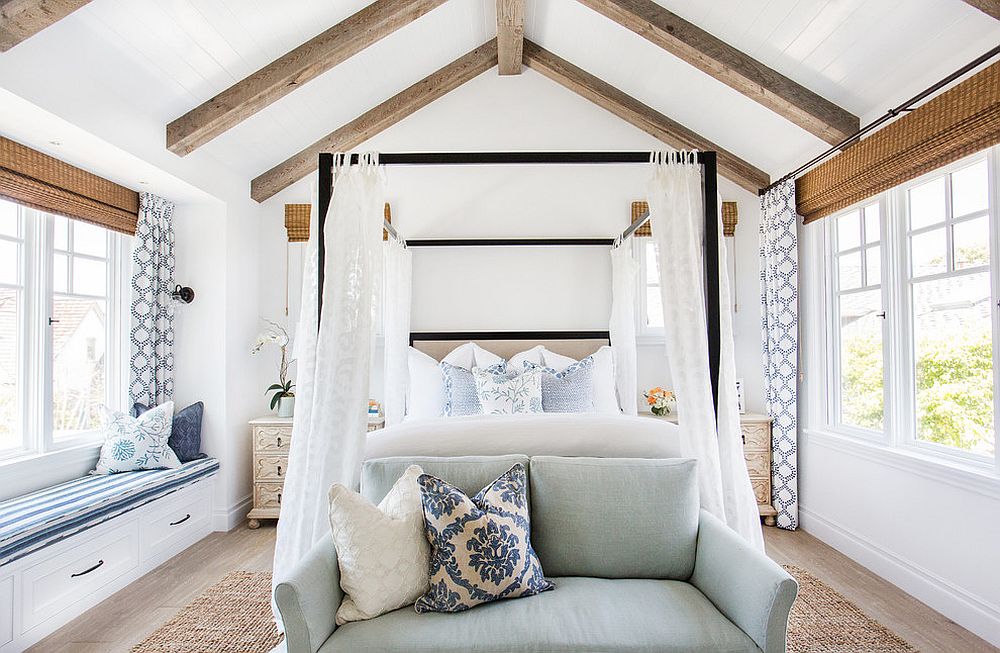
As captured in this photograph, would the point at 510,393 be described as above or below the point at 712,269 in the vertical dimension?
below

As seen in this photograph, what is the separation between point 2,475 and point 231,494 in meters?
1.40

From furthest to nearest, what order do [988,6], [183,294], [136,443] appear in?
1. [183,294]
2. [136,443]
3. [988,6]

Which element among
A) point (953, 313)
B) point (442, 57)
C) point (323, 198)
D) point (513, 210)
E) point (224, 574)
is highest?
point (442, 57)

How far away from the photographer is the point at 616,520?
2.12m

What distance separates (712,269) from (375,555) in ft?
5.69

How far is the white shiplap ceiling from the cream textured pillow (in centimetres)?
219

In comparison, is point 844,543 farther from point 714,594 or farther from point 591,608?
point 591,608

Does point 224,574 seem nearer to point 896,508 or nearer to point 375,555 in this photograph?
point 375,555

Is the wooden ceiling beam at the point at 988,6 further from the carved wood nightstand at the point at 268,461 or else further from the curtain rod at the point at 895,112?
the carved wood nightstand at the point at 268,461

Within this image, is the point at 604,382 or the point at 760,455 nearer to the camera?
the point at 604,382

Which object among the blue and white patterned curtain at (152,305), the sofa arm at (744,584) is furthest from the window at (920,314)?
the blue and white patterned curtain at (152,305)

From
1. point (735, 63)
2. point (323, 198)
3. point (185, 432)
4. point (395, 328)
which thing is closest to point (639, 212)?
point (735, 63)

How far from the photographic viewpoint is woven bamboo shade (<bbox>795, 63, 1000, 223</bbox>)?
2375 mm

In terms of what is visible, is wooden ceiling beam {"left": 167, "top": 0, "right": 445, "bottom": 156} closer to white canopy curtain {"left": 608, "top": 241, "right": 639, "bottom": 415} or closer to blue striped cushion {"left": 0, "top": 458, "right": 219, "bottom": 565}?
blue striped cushion {"left": 0, "top": 458, "right": 219, "bottom": 565}
